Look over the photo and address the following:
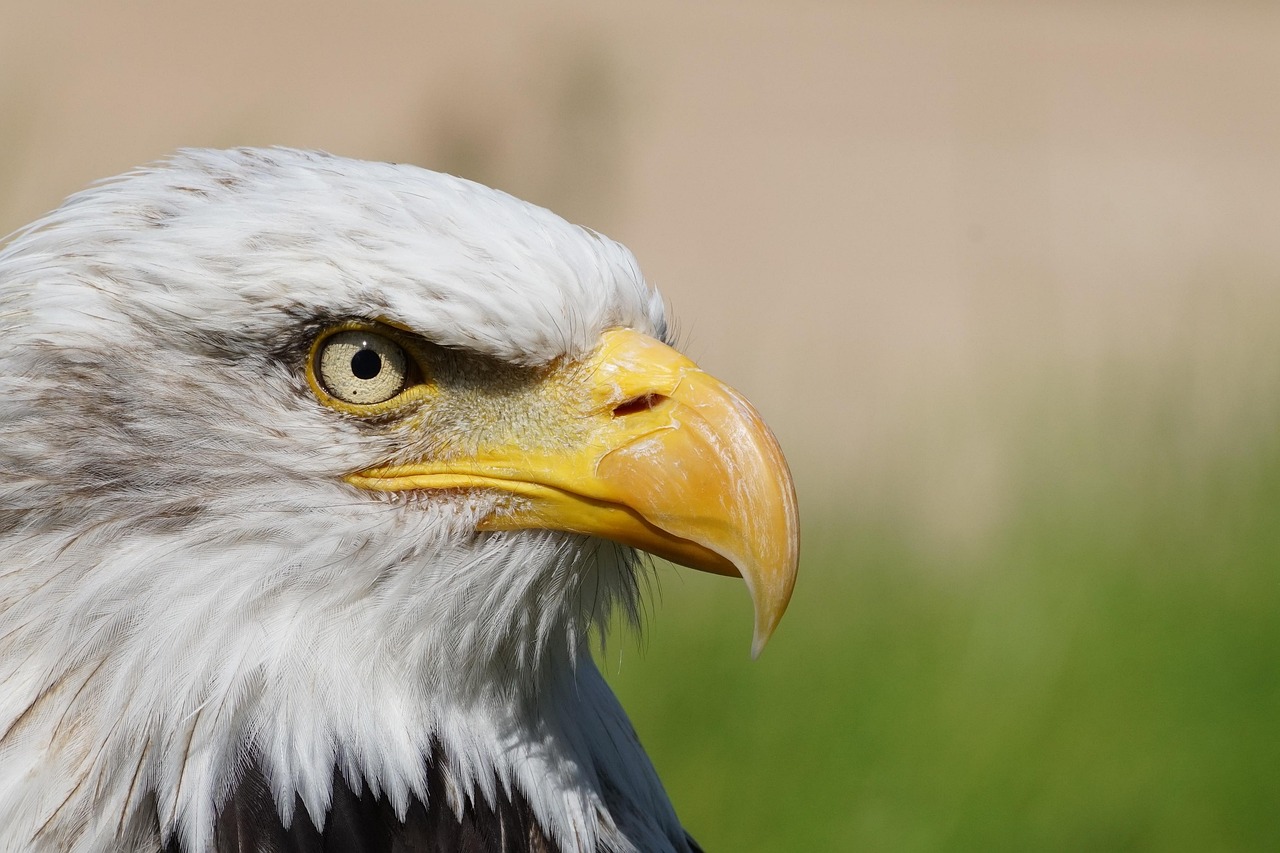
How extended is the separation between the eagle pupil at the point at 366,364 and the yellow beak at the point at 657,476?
13 cm

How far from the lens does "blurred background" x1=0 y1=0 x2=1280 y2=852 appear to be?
4074 mm

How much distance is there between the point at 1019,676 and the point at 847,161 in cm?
430

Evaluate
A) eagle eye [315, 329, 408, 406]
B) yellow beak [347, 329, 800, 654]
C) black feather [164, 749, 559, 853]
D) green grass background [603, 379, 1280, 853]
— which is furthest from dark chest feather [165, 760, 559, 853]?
green grass background [603, 379, 1280, 853]

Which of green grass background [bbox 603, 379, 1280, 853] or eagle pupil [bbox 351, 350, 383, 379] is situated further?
green grass background [bbox 603, 379, 1280, 853]

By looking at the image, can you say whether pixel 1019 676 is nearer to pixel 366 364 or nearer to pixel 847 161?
pixel 366 364

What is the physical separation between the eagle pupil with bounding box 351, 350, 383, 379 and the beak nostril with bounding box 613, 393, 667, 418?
0.32 metres

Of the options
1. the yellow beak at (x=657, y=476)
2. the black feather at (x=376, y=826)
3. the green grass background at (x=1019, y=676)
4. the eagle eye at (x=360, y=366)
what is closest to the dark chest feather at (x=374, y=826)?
the black feather at (x=376, y=826)

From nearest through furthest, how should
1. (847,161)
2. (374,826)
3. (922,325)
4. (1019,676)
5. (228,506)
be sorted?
(228,506) → (374,826) → (1019,676) → (922,325) → (847,161)

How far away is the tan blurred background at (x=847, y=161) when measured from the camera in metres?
5.11

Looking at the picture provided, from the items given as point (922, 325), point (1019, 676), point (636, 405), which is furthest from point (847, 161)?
point (636, 405)

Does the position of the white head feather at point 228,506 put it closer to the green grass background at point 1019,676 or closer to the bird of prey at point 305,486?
the bird of prey at point 305,486

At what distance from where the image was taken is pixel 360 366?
1.90 m

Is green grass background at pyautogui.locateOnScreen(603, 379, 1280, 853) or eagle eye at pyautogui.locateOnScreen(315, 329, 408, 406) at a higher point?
eagle eye at pyautogui.locateOnScreen(315, 329, 408, 406)

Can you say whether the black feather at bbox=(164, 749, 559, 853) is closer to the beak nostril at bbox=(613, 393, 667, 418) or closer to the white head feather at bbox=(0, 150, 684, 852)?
the white head feather at bbox=(0, 150, 684, 852)
